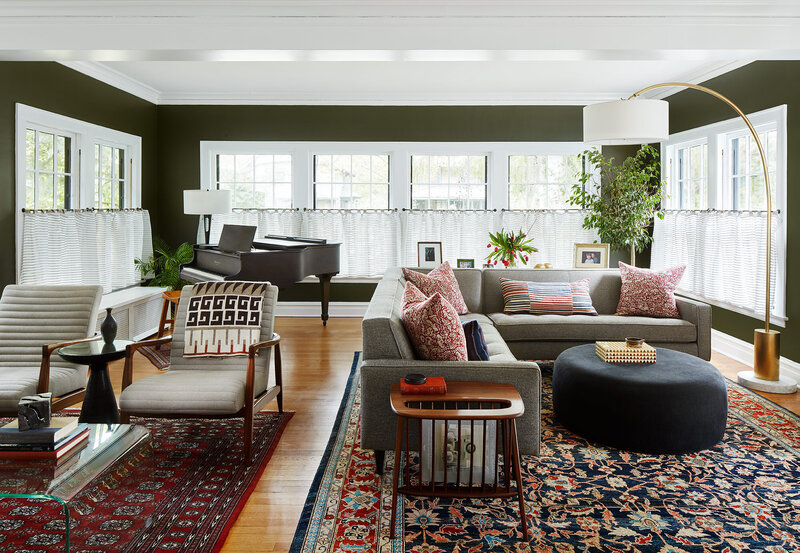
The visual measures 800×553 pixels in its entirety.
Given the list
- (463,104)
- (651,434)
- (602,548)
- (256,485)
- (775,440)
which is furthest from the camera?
(463,104)

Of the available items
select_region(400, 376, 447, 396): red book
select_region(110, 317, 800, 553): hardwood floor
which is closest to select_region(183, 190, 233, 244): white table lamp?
select_region(110, 317, 800, 553): hardwood floor

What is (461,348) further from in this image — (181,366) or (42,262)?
(42,262)

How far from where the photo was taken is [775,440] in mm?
3619

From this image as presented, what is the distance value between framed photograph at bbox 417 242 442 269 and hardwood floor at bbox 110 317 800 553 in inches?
42.9

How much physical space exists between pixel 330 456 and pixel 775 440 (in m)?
2.57

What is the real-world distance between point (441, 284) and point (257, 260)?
1817 millimetres

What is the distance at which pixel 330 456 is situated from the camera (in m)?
3.42

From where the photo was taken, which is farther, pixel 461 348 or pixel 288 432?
pixel 288 432

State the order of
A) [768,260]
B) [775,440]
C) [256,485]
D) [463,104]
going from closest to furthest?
[256,485] < [775,440] < [768,260] < [463,104]

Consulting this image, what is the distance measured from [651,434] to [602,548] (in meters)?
1.11

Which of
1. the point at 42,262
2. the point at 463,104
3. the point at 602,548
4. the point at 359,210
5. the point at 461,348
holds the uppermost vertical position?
the point at 463,104

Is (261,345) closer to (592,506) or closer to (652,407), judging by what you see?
(592,506)

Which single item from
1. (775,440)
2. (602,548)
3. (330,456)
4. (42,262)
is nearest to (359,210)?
(42,262)

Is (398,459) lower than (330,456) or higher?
higher
